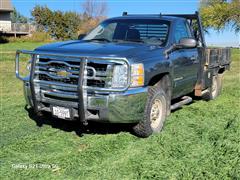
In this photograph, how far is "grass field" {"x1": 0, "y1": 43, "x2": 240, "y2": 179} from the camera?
4477 mm

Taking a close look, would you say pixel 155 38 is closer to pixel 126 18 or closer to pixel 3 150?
pixel 126 18

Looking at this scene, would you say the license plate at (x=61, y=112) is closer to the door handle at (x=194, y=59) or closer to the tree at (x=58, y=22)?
the door handle at (x=194, y=59)

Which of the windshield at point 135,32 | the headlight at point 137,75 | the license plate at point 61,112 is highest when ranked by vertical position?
the windshield at point 135,32

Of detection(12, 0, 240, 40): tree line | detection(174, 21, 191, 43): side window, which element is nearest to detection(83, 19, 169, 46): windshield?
detection(174, 21, 191, 43): side window

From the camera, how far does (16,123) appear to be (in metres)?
6.61

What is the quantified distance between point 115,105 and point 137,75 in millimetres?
538

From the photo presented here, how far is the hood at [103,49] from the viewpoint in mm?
5387

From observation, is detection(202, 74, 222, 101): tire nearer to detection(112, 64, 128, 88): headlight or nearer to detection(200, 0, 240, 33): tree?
detection(112, 64, 128, 88): headlight

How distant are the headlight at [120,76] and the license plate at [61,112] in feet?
2.63

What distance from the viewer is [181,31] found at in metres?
7.28

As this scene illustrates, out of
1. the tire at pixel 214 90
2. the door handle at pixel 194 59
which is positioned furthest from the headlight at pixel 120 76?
the tire at pixel 214 90

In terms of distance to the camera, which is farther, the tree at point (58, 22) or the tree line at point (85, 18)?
the tree at point (58, 22)

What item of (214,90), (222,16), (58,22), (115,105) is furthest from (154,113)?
(58,22)

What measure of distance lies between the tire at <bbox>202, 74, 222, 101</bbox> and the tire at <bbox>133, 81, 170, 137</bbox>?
3.09 metres
